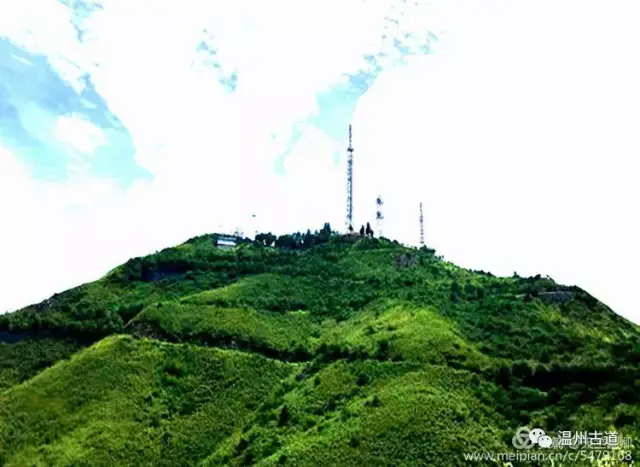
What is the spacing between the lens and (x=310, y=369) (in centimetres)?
8606

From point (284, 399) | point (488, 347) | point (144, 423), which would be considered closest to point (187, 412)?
point (144, 423)

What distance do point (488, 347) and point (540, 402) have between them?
15698 millimetres

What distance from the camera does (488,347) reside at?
284 feet

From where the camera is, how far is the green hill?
222 feet

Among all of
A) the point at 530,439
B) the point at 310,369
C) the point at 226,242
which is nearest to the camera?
the point at 530,439

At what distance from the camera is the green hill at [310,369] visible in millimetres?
67750

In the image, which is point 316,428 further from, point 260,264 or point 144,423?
point 260,264

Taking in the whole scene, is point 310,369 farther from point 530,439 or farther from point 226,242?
point 226,242

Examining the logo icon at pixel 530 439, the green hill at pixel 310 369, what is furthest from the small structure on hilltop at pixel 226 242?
the logo icon at pixel 530 439

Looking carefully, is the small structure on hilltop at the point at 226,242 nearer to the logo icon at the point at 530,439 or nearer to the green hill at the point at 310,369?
the green hill at the point at 310,369

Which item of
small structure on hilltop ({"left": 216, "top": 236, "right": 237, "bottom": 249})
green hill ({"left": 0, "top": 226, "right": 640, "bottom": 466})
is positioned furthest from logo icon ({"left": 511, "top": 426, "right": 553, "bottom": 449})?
small structure on hilltop ({"left": 216, "top": 236, "right": 237, "bottom": 249})

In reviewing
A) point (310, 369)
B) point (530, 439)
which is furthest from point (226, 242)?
point (530, 439)

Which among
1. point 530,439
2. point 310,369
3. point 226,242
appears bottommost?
point 530,439

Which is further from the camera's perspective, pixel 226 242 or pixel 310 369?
pixel 226 242
